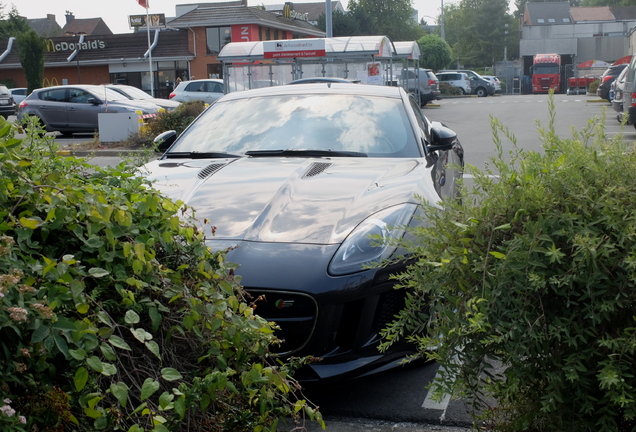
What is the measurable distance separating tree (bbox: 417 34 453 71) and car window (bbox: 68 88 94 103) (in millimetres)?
43303

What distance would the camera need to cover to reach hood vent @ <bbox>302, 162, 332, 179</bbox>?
14.8ft

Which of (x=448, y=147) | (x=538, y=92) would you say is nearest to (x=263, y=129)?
(x=448, y=147)

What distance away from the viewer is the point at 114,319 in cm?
206

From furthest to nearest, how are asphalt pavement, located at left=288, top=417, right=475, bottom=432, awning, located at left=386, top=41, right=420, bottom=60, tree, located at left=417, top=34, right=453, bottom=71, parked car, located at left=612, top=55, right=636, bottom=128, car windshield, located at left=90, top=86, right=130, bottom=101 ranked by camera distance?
tree, located at left=417, top=34, right=453, bottom=71, awning, located at left=386, top=41, right=420, bottom=60, car windshield, located at left=90, top=86, right=130, bottom=101, parked car, located at left=612, top=55, right=636, bottom=128, asphalt pavement, located at left=288, top=417, right=475, bottom=432

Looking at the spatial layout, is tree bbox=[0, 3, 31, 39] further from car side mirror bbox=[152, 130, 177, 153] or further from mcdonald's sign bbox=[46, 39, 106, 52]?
car side mirror bbox=[152, 130, 177, 153]

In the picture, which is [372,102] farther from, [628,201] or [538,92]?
[538,92]

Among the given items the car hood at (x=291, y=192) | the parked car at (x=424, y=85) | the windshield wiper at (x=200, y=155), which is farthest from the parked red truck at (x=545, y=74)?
the car hood at (x=291, y=192)

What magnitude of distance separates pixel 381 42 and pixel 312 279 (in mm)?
21652

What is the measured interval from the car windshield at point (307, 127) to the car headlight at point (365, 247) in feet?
4.43

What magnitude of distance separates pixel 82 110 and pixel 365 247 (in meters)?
20.2

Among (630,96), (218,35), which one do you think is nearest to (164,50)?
(218,35)

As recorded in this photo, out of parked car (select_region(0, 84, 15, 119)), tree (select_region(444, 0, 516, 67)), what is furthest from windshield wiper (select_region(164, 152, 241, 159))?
tree (select_region(444, 0, 516, 67))

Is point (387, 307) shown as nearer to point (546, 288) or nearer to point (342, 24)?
point (546, 288)

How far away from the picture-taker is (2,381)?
1.77m
